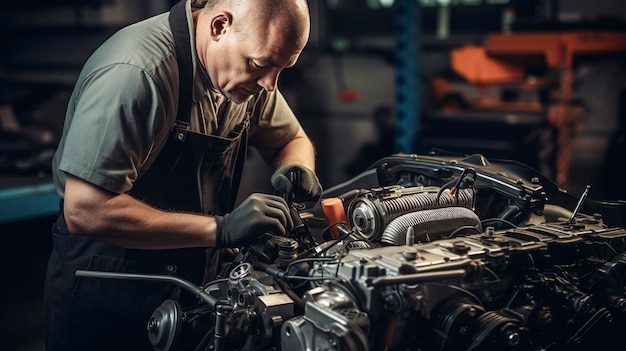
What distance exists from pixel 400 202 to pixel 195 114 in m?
0.54

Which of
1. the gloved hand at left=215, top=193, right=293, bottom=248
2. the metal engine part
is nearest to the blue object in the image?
the gloved hand at left=215, top=193, right=293, bottom=248

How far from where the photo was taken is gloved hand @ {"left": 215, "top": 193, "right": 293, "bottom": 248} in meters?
1.53

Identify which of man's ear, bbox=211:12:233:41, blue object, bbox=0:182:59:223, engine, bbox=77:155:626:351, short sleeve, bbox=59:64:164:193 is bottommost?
blue object, bbox=0:182:59:223

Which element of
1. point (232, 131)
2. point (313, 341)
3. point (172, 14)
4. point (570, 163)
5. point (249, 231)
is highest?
point (172, 14)

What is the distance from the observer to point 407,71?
4.84 meters

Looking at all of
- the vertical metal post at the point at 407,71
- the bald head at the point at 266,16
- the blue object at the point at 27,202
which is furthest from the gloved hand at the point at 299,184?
the vertical metal post at the point at 407,71

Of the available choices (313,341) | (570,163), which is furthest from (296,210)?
(570,163)

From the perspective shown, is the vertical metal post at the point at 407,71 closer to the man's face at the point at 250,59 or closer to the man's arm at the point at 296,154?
the man's arm at the point at 296,154

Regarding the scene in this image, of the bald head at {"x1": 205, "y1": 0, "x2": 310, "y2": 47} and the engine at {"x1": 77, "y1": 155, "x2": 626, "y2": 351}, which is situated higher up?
the bald head at {"x1": 205, "y1": 0, "x2": 310, "y2": 47}

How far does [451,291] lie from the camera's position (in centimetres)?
133

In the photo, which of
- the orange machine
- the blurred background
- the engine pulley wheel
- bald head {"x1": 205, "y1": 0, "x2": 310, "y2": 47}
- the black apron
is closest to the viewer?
the engine pulley wheel

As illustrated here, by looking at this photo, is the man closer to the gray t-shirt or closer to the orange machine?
the gray t-shirt

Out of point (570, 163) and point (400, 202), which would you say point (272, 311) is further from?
point (570, 163)

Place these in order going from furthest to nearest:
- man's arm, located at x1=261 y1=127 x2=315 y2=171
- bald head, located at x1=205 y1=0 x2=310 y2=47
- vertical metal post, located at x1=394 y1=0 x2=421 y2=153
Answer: vertical metal post, located at x1=394 y1=0 x2=421 y2=153 → man's arm, located at x1=261 y1=127 x2=315 y2=171 → bald head, located at x1=205 y1=0 x2=310 y2=47
